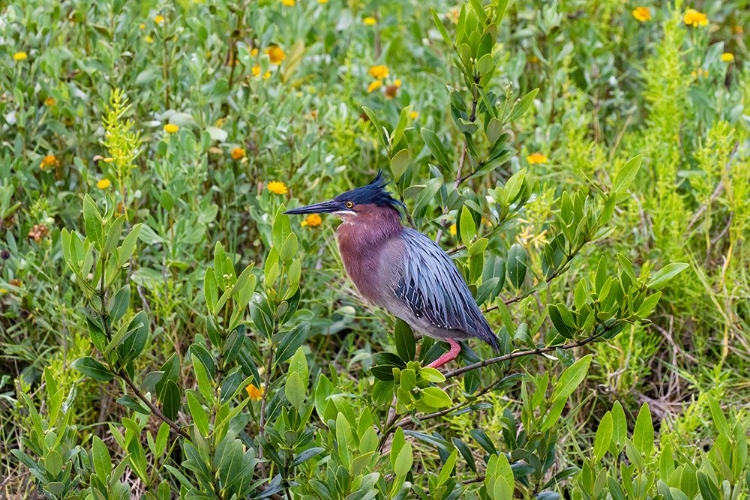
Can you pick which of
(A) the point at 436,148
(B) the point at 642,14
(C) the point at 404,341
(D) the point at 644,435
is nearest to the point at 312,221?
(A) the point at 436,148

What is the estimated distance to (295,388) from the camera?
226cm

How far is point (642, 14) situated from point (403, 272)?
306cm

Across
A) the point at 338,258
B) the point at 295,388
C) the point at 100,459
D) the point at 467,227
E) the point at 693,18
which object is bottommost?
the point at 338,258

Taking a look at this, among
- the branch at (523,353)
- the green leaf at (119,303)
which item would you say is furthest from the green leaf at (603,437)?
the green leaf at (119,303)

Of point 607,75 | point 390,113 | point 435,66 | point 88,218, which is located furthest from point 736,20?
point 88,218

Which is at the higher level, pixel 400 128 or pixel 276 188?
pixel 400 128

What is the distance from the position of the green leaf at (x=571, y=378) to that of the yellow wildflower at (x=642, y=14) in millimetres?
3150

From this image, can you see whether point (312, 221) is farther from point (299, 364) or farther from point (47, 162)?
point (299, 364)

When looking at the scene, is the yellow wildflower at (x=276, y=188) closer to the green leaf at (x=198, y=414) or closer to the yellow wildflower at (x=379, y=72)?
the yellow wildflower at (x=379, y=72)

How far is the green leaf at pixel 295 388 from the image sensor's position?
2240mm

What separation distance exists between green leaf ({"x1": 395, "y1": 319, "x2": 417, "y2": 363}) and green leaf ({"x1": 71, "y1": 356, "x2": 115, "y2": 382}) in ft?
2.47

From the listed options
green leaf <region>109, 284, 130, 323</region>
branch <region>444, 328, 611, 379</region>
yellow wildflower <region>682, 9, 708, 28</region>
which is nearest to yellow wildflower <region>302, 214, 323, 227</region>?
branch <region>444, 328, 611, 379</region>

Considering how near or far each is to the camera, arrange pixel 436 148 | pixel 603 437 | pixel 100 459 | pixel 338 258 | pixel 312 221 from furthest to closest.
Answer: pixel 338 258
pixel 312 221
pixel 436 148
pixel 100 459
pixel 603 437

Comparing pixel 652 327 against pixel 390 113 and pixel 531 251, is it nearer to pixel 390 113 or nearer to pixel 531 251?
pixel 531 251
